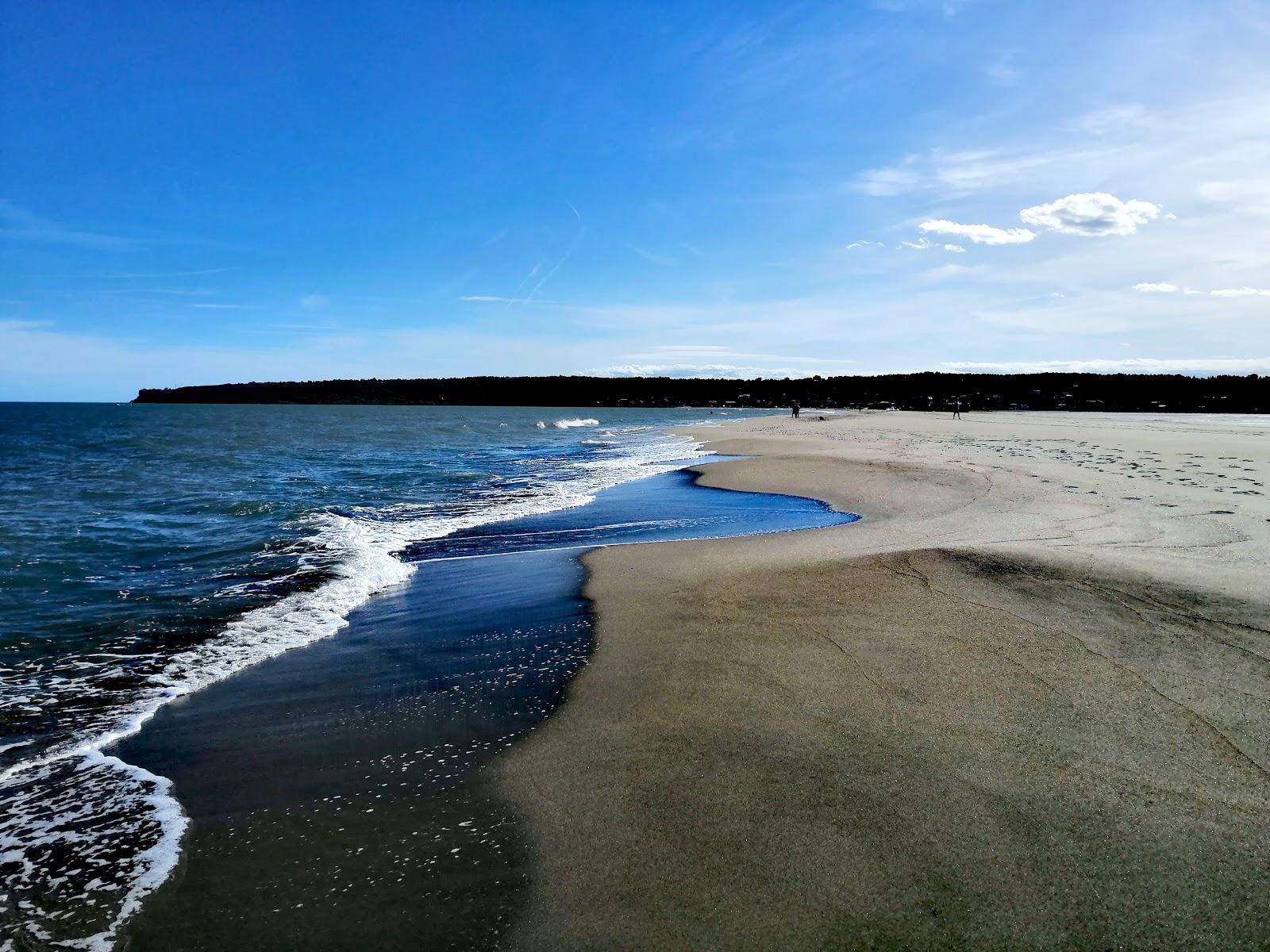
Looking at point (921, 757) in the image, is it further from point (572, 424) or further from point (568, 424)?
point (568, 424)

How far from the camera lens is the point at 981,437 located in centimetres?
3139

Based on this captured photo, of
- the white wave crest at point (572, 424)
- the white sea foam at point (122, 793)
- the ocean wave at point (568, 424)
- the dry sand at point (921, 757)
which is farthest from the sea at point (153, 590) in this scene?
the white wave crest at point (572, 424)

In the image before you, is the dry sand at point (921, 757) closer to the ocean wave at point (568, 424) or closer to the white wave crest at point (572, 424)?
the ocean wave at point (568, 424)

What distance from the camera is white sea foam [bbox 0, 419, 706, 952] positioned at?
3.09m

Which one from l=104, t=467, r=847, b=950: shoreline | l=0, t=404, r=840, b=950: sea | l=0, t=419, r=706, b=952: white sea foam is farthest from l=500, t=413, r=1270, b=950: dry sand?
l=0, t=404, r=840, b=950: sea

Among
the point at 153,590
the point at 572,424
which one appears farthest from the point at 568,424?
the point at 153,590

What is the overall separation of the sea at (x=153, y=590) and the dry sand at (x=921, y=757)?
6.71 ft

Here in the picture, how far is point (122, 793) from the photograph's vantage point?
385 centimetres

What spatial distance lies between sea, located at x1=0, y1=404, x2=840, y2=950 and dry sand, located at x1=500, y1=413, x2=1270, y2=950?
→ 6.71 feet

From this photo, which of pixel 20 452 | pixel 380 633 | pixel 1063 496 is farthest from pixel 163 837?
pixel 20 452

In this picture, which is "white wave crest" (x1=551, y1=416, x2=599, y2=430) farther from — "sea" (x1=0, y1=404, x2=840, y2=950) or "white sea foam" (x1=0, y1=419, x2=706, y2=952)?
"white sea foam" (x1=0, y1=419, x2=706, y2=952)

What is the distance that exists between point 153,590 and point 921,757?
8691 millimetres

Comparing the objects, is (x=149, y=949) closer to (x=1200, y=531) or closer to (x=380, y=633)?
(x=380, y=633)

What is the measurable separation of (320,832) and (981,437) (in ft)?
109
